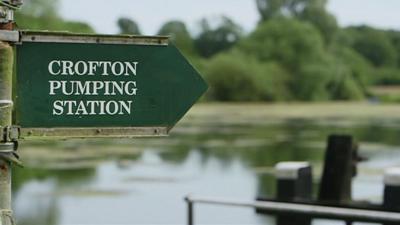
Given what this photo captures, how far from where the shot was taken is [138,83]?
1789 mm

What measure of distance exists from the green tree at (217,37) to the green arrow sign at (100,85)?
5807 centimetres

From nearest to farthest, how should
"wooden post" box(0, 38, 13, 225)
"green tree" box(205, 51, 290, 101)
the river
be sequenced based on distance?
"wooden post" box(0, 38, 13, 225) → the river → "green tree" box(205, 51, 290, 101)

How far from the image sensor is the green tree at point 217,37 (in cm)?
6025

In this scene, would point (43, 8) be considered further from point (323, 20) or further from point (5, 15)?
point (323, 20)

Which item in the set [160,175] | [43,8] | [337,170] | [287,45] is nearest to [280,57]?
[287,45]

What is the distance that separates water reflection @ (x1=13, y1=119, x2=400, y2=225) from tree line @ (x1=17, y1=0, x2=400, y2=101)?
768 inches

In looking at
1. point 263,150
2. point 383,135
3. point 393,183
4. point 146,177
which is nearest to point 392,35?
point 383,135

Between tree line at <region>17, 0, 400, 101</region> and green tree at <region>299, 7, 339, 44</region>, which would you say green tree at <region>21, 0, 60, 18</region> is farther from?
green tree at <region>299, 7, 339, 44</region>

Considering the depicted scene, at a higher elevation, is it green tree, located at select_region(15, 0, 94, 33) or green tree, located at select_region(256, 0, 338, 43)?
green tree, located at select_region(256, 0, 338, 43)

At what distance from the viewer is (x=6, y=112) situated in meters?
1.63

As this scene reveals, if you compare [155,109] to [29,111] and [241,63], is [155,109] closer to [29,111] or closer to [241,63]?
[29,111]

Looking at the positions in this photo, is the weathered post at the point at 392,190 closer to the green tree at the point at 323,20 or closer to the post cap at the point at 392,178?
the post cap at the point at 392,178

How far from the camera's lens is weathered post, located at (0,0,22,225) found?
1.62 m

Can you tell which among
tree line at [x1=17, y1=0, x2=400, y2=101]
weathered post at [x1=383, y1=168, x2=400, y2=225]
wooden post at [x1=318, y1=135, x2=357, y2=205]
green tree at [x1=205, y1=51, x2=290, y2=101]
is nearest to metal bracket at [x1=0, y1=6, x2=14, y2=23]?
weathered post at [x1=383, y1=168, x2=400, y2=225]
